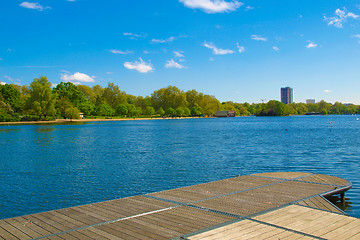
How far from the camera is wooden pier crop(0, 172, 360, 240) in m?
7.54

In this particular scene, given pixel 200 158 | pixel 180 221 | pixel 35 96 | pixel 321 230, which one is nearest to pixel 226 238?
pixel 180 221

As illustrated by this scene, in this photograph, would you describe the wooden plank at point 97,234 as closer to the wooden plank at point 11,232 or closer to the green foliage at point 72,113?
A: the wooden plank at point 11,232

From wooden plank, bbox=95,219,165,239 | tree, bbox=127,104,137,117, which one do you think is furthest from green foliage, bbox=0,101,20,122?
wooden plank, bbox=95,219,165,239

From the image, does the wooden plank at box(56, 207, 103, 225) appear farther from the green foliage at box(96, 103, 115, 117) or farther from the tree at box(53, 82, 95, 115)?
the green foliage at box(96, 103, 115, 117)

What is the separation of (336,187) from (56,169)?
17725 millimetres

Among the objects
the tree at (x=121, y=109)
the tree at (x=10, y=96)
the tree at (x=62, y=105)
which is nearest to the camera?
the tree at (x=10, y=96)

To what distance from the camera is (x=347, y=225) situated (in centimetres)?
792

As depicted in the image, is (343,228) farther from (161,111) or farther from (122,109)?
(161,111)

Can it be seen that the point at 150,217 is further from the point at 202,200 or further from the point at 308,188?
the point at 308,188

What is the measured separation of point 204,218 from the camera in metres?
8.72

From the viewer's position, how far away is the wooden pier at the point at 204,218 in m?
7.54

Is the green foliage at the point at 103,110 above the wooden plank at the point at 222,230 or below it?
above

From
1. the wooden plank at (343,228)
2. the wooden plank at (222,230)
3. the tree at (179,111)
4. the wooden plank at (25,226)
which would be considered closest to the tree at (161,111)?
the tree at (179,111)

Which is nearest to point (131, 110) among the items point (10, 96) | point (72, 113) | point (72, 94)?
point (72, 94)
